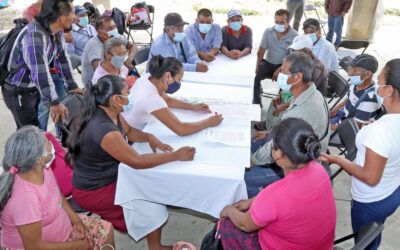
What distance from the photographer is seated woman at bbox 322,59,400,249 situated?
1.87 meters

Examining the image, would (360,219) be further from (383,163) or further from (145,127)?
(145,127)

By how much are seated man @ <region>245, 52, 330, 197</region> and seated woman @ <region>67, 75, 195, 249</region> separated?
62 centimetres

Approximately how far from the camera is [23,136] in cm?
183

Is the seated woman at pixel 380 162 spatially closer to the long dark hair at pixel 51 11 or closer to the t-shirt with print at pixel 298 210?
the t-shirt with print at pixel 298 210

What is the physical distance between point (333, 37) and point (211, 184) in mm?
6199

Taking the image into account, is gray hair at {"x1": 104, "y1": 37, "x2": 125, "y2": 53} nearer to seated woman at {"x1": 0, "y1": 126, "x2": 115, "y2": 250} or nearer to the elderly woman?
the elderly woman

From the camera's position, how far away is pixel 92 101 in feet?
7.64

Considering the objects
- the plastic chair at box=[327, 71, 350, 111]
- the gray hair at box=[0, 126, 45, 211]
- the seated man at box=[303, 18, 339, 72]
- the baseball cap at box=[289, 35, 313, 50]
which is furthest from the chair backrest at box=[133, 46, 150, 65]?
the gray hair at box=[0, 126, 45, 211]

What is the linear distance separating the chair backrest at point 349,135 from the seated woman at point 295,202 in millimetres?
913

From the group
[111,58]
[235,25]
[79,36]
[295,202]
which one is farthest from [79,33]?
[295,202]

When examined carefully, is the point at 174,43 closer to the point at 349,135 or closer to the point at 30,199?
the point at 349,135

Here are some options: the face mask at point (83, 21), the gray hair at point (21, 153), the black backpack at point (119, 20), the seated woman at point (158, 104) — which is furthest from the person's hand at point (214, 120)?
the black backpack at point (119, 20)

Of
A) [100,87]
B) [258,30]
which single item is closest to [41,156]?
[100,87]

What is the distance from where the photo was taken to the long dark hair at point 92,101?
2.31 meters
